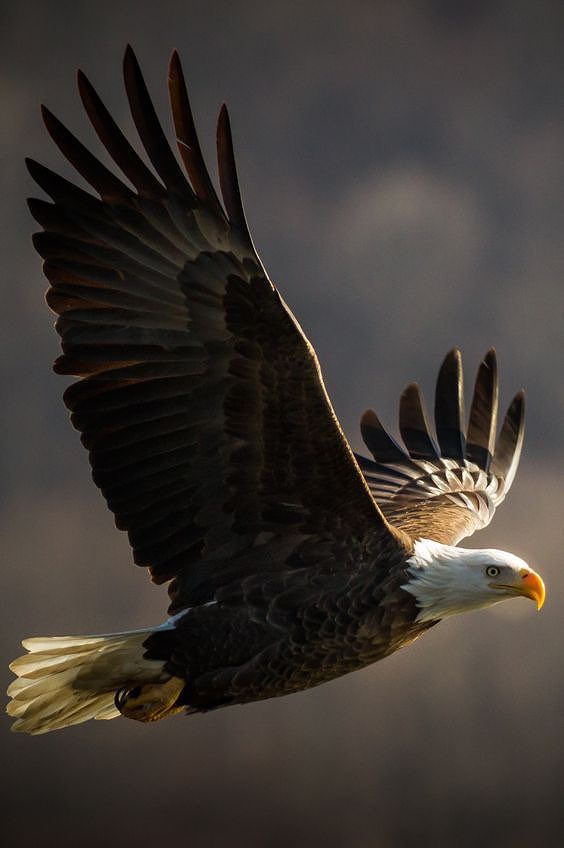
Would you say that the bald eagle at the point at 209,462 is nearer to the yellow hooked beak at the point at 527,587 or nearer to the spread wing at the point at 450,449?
the yellow hooked beak at the point at 527,587

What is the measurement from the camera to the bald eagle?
6727 mm

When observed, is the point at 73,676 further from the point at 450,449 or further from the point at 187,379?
the point at 450,449

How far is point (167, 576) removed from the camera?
7.14 metres

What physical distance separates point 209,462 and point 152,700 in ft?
4.20

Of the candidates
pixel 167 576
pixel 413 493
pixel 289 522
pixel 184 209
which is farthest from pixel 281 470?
pixel 413 493

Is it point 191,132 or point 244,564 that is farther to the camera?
point 244,564

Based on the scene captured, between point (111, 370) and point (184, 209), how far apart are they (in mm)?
890

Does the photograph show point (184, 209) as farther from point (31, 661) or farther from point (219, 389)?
point (31, 661)

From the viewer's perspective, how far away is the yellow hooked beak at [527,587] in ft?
23.7

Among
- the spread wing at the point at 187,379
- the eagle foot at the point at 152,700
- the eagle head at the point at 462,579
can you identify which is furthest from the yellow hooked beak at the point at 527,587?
the eagle foot at the point at 152,700

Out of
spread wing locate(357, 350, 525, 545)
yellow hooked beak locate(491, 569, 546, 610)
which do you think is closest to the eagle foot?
yellow hooked beak locate(491, 569, 546, 610)

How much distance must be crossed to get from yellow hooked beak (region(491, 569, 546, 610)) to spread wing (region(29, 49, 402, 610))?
0.69 meters

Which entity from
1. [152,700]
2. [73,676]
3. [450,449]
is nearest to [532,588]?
[152,700]

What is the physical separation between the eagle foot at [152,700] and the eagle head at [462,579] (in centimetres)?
131
